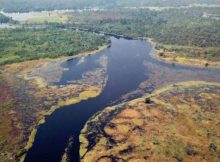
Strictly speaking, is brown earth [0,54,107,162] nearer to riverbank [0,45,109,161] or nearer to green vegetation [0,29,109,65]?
riverbank [0,45,109,161]

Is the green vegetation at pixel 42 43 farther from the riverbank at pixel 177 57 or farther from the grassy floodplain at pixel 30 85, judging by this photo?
the riverbank at pixel 177 57

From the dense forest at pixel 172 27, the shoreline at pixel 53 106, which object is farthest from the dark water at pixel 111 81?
the dense forest at pixel 172 27

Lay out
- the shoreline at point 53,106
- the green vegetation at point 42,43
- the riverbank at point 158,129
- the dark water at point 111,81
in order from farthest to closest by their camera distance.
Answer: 1. the green vegetation at point 42,43
2. the shoreline at point 53,106
3. the dark water at point 111,81
4. the riverbank at point 158,129

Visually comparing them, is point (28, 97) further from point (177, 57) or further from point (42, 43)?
point (42, 43)

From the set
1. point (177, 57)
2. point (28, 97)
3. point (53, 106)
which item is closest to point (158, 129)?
point (53, 106)

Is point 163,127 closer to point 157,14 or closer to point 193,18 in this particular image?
point 193,18

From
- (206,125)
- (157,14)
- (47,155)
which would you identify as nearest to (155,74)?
(206,125)
